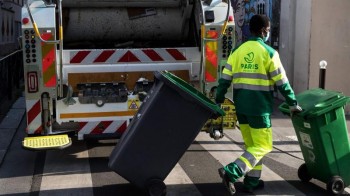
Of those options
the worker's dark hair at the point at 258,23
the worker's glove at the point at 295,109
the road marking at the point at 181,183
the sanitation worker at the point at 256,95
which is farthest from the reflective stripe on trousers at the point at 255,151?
the worker's dark hair at the point at 258,23

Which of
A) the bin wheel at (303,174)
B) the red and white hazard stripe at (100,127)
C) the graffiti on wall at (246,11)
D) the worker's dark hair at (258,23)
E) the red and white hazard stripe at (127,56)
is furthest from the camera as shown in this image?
the graffiti on wall at (246,11)

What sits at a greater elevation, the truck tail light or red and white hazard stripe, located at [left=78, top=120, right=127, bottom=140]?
the truck tail light

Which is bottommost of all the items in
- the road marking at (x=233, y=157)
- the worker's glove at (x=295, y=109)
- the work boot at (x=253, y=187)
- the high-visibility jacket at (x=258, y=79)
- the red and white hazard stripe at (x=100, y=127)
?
the road marking at (x=233, y=157)

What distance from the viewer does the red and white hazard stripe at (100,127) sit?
248 inches

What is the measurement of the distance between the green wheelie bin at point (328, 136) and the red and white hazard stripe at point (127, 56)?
85.9 inches

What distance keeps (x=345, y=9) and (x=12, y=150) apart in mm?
6820

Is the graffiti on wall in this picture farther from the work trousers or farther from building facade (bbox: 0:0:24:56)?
building facade (bbox: 0:0:24:56)

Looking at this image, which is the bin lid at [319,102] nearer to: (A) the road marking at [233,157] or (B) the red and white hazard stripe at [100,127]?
(A) the road marking at [233,157]

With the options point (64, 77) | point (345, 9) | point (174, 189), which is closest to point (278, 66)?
point (174, 189)

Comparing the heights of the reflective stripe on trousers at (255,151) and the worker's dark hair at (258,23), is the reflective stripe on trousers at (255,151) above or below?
below

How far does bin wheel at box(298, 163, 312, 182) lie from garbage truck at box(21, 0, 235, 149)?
143cm

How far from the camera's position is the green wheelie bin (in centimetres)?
486

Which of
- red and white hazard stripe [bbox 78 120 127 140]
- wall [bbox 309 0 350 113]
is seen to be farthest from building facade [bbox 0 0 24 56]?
red and white hazard stripe [bbox 78 120 127 140]

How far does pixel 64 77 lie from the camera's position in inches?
249
